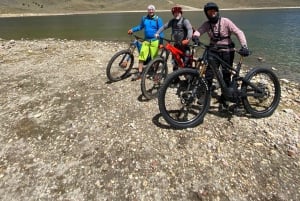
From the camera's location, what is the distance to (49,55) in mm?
16078

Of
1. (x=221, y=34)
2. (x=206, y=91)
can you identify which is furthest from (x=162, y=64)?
(x=206, y=91)

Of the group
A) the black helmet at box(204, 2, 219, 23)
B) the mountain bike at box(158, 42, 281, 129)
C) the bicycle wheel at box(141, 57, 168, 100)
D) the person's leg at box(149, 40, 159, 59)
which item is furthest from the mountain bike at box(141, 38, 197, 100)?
the black helmet at box(204, 2, 219, 23)

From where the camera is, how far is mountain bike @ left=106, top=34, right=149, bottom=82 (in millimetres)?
9867

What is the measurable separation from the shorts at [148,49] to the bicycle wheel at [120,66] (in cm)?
93

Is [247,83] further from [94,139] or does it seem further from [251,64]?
[251,64]

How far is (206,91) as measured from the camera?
648 centimetres

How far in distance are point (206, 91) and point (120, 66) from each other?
479 cm

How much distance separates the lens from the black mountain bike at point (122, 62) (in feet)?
32.4

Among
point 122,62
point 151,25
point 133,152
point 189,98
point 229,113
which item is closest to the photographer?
point 133,152

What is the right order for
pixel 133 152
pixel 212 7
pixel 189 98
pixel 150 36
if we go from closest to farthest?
pixel 133 152 < pixel 212 7 < pixel 189 98 < pixel 150 36

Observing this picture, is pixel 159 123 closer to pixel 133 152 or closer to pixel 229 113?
pixel 133 152

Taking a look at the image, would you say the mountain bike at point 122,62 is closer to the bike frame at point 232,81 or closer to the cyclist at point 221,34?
the cyclist at point 221,34

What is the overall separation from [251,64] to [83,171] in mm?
14560

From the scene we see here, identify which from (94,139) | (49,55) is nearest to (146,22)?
(94,139)
